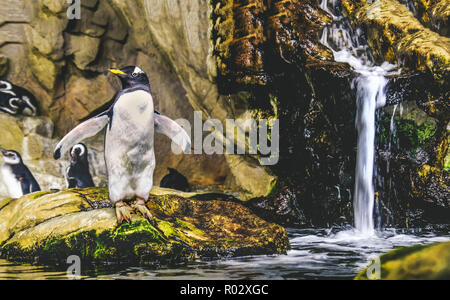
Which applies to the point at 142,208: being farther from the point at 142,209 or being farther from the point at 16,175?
the point at 16,175

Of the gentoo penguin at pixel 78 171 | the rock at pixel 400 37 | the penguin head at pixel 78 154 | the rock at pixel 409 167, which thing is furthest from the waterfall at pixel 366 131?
the penguin head at pixel 78 154

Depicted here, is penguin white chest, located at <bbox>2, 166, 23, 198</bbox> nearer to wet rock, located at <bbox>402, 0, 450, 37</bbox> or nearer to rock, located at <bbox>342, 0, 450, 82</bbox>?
rock, located at <bbox>342, 0, 450, 82</bbox>

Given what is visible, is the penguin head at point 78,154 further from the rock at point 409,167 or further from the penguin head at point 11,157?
the rock at point 409,167

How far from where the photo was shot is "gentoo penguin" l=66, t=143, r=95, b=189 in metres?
7.25

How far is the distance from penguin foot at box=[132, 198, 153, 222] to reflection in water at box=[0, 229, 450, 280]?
51 centimetres

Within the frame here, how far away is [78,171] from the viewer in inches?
288

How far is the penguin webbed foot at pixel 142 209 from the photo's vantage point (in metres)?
4.07

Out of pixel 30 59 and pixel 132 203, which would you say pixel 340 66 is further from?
pixel 30 59

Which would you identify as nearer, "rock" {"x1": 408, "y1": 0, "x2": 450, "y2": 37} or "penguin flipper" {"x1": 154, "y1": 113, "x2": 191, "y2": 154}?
"penguin flipper" {"x1": 154, "y1": 113, "x2": 191, "y2": 154}

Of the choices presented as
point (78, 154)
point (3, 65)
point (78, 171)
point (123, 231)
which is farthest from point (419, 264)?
point (3, 65)

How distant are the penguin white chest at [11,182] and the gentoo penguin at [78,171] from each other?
659 mm

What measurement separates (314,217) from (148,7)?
3371 mm

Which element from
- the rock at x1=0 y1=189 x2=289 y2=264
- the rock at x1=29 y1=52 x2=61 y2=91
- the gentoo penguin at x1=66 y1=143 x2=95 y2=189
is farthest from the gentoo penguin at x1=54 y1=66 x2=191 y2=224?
the rock at x1=29 y1=52 x2=61 y2=91
